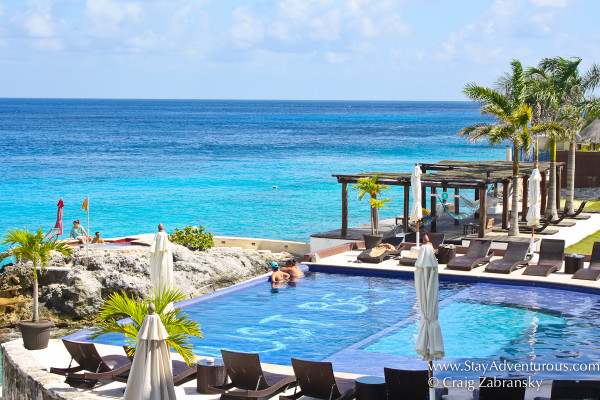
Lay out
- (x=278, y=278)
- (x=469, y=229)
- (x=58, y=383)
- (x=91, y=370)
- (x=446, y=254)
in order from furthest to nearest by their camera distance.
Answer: (x=469, y=229) → (x=446, y=254) → (x=278, y=278) → (x=91, y=370) → (x=58, y=383)

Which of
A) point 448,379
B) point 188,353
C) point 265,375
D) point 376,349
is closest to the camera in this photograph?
point 188,353

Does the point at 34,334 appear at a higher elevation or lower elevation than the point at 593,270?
lower

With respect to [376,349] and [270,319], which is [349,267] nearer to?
[270,319]

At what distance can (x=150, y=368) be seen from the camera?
28.5 feet

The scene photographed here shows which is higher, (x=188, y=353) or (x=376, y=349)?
(x=188, y=353)

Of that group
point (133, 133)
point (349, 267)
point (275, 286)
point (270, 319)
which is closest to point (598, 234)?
point (349, 267)

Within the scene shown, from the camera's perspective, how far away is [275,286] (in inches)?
724

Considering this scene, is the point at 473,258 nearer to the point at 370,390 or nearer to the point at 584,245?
the point at 584,245

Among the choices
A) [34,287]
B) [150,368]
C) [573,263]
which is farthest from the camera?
[573,263]

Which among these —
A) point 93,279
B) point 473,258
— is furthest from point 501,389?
point 93,279

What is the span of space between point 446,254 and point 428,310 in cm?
1021

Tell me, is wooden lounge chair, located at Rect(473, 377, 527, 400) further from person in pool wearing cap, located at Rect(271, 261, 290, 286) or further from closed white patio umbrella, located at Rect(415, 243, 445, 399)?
person in pool wearing cap, located at Rect(271, 261, 290, 286)

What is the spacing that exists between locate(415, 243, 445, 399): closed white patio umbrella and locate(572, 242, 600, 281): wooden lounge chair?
8.80m

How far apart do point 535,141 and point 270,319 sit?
41.6 feet
